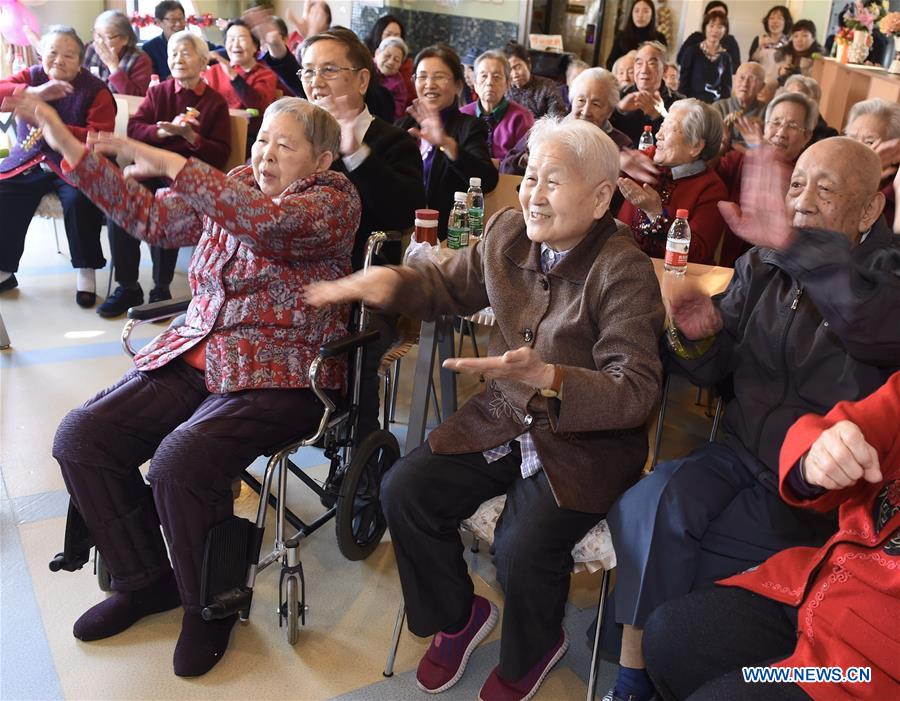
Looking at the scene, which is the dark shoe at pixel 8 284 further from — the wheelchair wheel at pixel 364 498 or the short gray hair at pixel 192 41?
the wheelchair wheel at pixel 364 498

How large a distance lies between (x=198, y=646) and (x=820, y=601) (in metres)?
1.34

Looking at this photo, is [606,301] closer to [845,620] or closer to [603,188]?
[603,188]

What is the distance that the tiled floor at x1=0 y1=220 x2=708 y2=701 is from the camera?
1.89 metres

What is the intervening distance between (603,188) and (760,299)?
1.37 feet

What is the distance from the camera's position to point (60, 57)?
425 centimetres

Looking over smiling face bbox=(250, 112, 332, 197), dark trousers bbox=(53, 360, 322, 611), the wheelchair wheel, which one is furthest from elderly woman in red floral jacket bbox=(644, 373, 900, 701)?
smiling face bbox=(250, 112, 332, 197)

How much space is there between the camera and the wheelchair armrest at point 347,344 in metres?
1.92

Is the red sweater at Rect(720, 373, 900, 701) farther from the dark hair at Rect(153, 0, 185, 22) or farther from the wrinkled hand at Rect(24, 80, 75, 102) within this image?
the dark hair at Rect(153, 0, 185, 22)

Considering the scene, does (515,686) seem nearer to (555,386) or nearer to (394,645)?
(394,645)

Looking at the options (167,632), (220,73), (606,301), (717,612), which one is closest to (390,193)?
(606,301)

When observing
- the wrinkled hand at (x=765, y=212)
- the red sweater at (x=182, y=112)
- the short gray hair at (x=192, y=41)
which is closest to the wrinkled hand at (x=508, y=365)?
the wrinkled hand at (x=765, y=212)

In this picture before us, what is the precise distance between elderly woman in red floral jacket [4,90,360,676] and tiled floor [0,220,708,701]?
2.8 inches

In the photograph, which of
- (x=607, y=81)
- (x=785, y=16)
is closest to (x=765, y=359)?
(x=607, y=81)

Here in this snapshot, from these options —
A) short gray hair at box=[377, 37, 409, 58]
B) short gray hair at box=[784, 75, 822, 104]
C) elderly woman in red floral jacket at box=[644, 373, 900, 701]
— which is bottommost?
elderly woman in red floral jacket at box=[644, 373, 900, 701]
